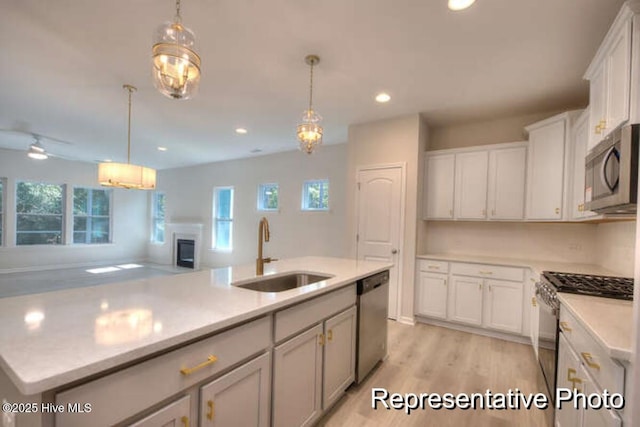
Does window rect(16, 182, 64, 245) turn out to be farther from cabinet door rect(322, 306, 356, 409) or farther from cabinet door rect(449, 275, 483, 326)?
cabinet door rect(449, 275, 483, 326)

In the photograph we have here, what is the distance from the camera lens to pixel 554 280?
2.07m

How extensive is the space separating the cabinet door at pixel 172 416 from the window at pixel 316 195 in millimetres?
4619

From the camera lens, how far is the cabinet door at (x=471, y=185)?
3623mm

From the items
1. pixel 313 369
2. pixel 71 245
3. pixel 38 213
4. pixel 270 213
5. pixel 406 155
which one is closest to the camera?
pixel 313 369

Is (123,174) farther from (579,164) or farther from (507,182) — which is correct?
(579,164)

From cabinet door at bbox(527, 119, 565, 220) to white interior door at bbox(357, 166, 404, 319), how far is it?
1.46 meters

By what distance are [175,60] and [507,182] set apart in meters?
3.73

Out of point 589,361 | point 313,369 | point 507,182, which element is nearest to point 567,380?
point 589,361

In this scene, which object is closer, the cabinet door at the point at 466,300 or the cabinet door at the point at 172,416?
the cabinet door at the point at 172,416

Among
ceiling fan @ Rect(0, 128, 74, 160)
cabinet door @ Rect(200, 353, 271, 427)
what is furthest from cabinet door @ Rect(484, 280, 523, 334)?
ceiling fan @ Rect(0, 128, 74, 160)

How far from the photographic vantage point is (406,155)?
149 inches

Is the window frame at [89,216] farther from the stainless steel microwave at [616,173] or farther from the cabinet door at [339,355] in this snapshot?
the stainless steel microwave at [616,173]

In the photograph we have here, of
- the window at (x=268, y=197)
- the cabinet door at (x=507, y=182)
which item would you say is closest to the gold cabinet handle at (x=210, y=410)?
the cabinet door at (x=507, y=182)

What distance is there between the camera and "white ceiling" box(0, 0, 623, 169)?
6.50ft
